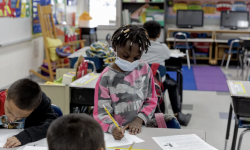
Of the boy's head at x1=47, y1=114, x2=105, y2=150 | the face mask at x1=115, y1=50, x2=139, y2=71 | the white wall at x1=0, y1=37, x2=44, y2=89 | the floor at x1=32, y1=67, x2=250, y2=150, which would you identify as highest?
the face mask at x1=115, y1=50, x2=139, y2=71

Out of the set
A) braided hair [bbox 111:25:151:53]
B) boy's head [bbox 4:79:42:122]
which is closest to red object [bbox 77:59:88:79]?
braided hair [bbox 111:25:151:53]

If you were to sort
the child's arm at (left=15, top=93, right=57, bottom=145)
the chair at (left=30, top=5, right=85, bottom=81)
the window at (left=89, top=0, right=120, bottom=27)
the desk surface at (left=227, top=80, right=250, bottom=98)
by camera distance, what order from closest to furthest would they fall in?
the child's arm at (left=15, top=93, right=57, bottom=145) < the desk surface at (left=227, top=80, right=250, bottom=98) < the chair at (left=30, top=5, right=85, bottom=81) < the window at (left=89, top=0, right=120, bottom=27)

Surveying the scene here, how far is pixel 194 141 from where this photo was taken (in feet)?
4.19

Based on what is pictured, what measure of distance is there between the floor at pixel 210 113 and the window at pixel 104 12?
3482 mm

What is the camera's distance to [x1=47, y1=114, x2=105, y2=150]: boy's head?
653mm

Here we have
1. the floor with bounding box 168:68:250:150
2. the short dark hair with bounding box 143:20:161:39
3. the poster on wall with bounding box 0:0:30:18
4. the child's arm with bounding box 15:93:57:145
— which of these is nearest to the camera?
the child's arm with bounding box 15:93:57:145

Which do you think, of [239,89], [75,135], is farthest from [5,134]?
[239,89]

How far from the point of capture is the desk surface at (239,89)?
6.41 ft

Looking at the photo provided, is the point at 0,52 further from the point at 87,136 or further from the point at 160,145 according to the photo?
the point at 87,136

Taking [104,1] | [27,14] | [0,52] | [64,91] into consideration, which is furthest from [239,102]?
[104,1]

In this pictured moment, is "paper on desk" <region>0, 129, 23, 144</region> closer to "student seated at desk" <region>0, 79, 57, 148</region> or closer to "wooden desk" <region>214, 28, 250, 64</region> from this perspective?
"student seated at desk" <region>0, 79, 57, 148</region>

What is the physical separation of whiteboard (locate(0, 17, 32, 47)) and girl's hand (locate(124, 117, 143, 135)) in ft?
10.9

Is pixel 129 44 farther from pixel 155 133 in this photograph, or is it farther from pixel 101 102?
pixel 155 133

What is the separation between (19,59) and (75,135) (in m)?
4.51
